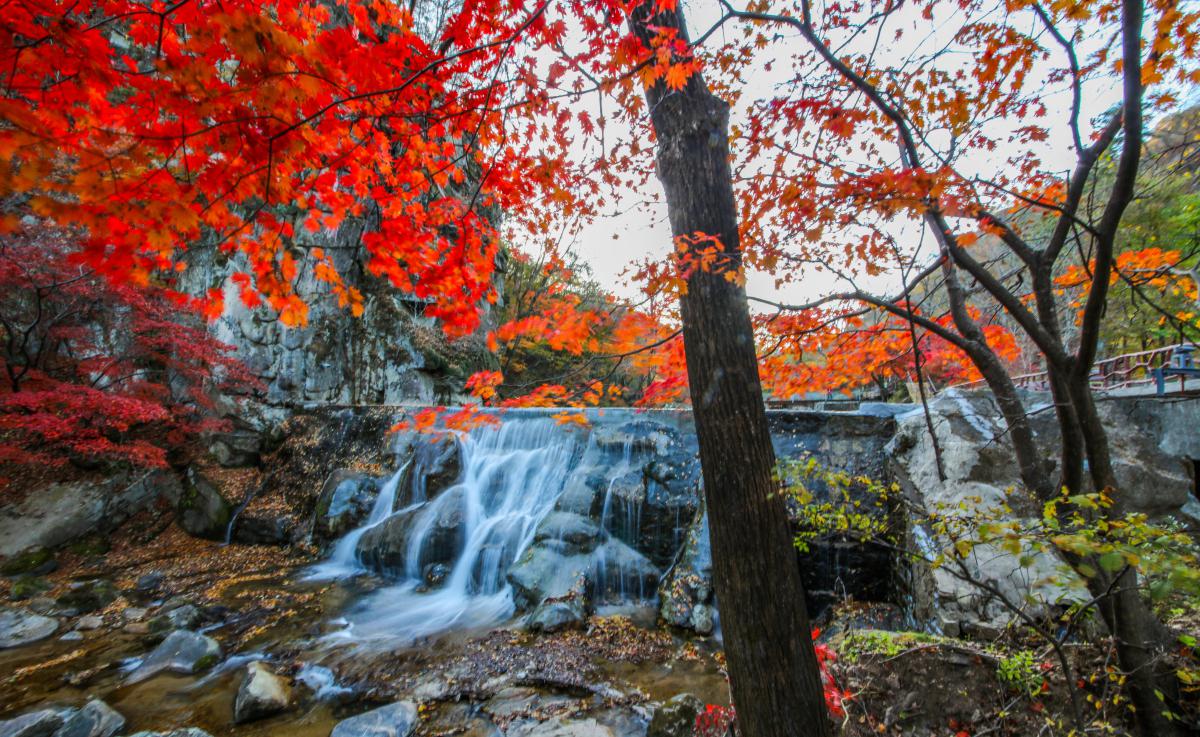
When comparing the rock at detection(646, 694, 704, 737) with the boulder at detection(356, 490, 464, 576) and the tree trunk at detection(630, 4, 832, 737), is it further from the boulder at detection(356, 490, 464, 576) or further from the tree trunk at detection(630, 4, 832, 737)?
the boulder at detection(356, 490, 464, 576)

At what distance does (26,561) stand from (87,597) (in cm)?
220

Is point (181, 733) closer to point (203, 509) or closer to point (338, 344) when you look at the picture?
point (203, 509)

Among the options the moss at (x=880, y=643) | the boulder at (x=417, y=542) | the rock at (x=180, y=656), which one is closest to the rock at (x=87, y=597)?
the rock at (x=180, y=656)

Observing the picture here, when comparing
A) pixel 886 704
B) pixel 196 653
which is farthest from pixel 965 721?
pixel 196 653

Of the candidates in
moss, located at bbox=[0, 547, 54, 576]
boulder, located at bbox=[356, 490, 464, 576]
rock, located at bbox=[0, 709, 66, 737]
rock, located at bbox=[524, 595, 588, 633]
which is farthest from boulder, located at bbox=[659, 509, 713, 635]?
moss, located at bbox=[0, 547, 54, 576]

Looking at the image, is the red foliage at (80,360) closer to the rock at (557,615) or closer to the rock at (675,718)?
the rock at (557,615)

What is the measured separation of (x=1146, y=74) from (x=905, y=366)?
11.4 ft

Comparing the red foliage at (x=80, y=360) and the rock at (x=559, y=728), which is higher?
the red foliage at (x=80, y=360)

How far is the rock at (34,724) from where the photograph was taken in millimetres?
3557

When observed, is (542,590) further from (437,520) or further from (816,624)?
(816,624)

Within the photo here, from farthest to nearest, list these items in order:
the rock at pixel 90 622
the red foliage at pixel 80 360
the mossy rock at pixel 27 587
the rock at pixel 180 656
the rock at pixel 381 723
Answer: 1. the red foliage at pixel 80 360
2. the mossy rock at pixel 27 587
3. the rock at pixel 90 622
4. the rock at pixel 180 656
5. the rock at pixel 381 723

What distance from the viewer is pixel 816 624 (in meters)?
5.36

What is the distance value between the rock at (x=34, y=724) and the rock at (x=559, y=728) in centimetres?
368

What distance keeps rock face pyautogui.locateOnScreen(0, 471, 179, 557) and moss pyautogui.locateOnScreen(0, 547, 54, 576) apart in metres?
0.15
